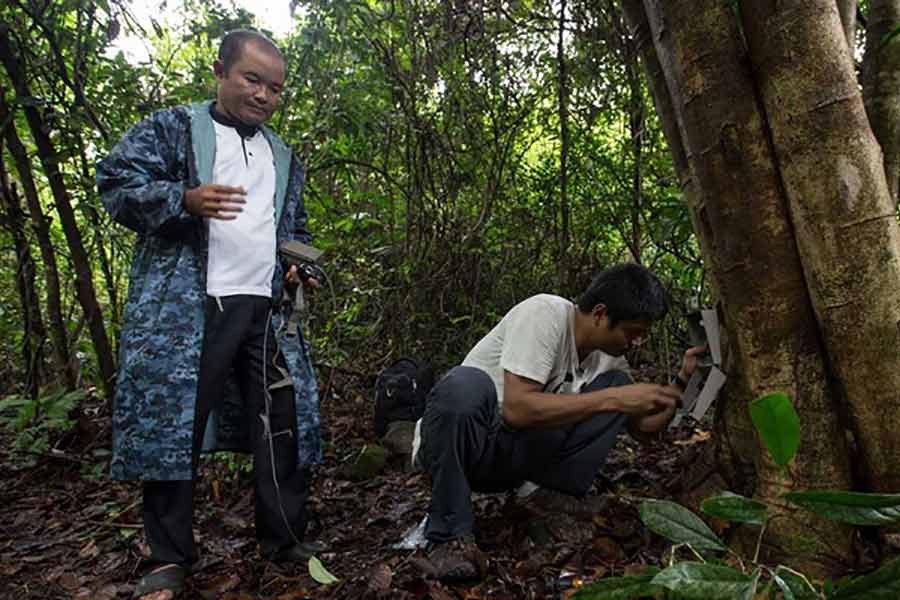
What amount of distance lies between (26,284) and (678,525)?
4.62 metres

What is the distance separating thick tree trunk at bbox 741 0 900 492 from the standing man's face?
163cm

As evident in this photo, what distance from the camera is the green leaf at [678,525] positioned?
1.08 m

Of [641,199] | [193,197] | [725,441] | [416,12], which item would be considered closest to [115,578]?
[193,197]

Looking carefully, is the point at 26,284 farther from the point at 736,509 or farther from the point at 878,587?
the point at 878,587

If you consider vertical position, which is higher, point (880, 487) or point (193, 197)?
point (193, 197)

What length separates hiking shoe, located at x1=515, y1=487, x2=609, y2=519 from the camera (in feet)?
8.28

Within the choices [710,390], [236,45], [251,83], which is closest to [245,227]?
[251,83]

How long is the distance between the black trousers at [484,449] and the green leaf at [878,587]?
1462 millimetres

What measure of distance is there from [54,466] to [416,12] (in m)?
3.55

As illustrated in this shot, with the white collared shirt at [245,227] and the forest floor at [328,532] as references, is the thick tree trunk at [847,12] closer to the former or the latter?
the forest floor at [328,532]

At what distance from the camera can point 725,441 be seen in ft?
7.00

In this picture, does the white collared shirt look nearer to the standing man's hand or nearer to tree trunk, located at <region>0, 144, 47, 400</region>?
the standing man's hand

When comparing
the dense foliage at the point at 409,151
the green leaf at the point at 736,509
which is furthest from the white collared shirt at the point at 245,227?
the green leaf at the point at 736,509

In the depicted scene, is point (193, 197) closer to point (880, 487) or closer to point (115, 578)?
point (115, 578)
